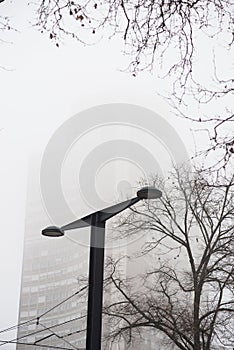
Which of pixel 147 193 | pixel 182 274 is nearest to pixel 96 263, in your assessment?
pixel 147 193

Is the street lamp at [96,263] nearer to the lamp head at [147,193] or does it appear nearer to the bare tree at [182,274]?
the lamp head at [147,193]

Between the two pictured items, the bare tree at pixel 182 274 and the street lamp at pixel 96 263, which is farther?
the bare tree at pixel 182 274

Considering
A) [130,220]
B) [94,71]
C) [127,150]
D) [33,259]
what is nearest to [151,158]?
[127,150]

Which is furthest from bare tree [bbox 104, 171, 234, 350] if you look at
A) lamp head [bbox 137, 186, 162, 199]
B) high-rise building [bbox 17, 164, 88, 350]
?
lamp head [bbox 137, 186, 162, 199]

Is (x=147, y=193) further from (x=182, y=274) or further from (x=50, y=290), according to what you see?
(x=50, y=290)

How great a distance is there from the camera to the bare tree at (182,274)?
2381 millimetres

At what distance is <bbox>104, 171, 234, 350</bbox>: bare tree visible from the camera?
2.38m

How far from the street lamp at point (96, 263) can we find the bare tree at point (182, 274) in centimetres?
37

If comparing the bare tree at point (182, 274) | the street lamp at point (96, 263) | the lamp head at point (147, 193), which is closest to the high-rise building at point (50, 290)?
the bare tree at point (182, 274)

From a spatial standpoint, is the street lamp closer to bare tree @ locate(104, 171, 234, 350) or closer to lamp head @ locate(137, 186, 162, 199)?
lamp head @ locate(137, 186, 162, 199)

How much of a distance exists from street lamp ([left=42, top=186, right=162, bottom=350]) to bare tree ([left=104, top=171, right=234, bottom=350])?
1.20 ft

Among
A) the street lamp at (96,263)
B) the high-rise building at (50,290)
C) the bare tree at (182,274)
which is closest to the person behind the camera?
the street lamp at (96,263)

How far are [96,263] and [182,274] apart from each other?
58cm

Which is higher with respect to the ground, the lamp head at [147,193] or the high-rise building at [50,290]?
the lamp head at [147,193]
